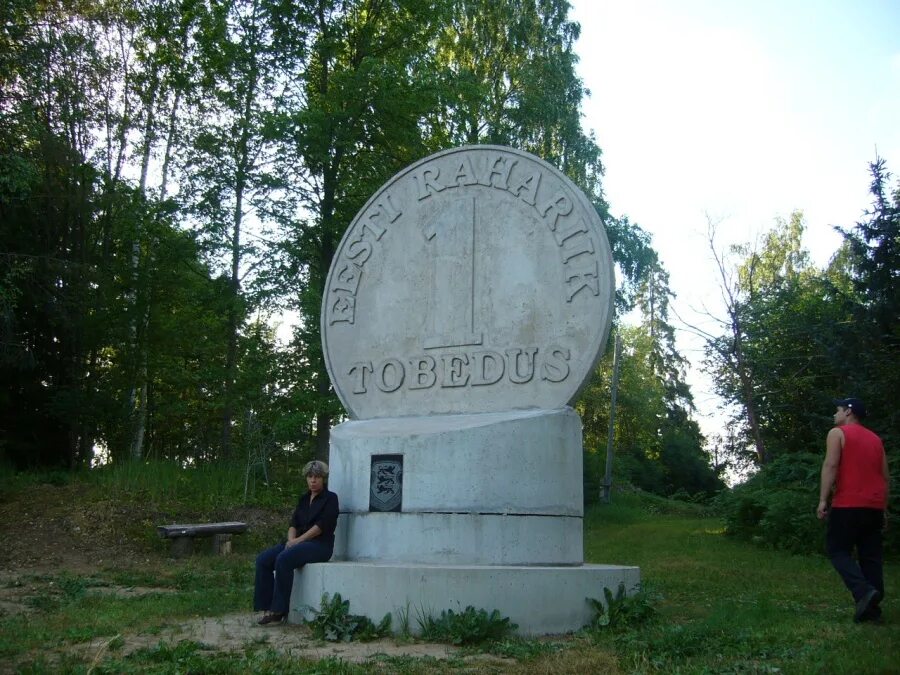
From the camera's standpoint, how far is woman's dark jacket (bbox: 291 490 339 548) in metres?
6.48

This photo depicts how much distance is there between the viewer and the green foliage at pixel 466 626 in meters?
5.33

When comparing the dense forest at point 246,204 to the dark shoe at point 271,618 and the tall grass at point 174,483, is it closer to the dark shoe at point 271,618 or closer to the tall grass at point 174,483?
the tall grass at point 174,483

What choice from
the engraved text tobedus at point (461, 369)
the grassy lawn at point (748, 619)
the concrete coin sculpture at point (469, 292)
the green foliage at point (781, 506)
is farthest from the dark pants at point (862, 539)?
the green foliage at point (781, 506)

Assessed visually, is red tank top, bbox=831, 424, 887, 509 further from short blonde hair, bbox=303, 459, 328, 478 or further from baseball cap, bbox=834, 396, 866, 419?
short blonde hair, bbox=303, 459, 328, 478

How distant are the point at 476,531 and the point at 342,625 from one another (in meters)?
1.14

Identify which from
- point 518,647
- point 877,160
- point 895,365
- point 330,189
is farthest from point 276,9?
point 518,647

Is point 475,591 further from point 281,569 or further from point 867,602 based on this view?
point 867,602

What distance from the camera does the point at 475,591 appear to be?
5.67 m

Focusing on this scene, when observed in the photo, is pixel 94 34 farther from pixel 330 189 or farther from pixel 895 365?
pixel 895 365

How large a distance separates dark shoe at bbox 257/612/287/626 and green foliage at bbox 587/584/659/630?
2238mm

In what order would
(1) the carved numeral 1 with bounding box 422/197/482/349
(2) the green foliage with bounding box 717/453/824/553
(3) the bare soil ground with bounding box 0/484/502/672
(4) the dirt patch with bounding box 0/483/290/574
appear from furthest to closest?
1. (2) the green foliage with bounding box 717/453/824/553
2. (4) the dirt patch with bounding box 0/483/290/574
3. (1) the carved numeral 1 with bounding box 422/197/482/349
4. (3) the bare soil ground with bounding box 0/484/502/672

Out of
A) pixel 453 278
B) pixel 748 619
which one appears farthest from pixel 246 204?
pixel 748 619

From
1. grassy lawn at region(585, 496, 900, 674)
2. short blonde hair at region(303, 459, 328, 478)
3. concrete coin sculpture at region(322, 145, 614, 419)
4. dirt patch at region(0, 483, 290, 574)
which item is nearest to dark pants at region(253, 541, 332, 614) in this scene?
short blonde hair at region(303, 459, 328, 478)

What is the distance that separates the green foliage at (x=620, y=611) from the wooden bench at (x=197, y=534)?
738 cm
